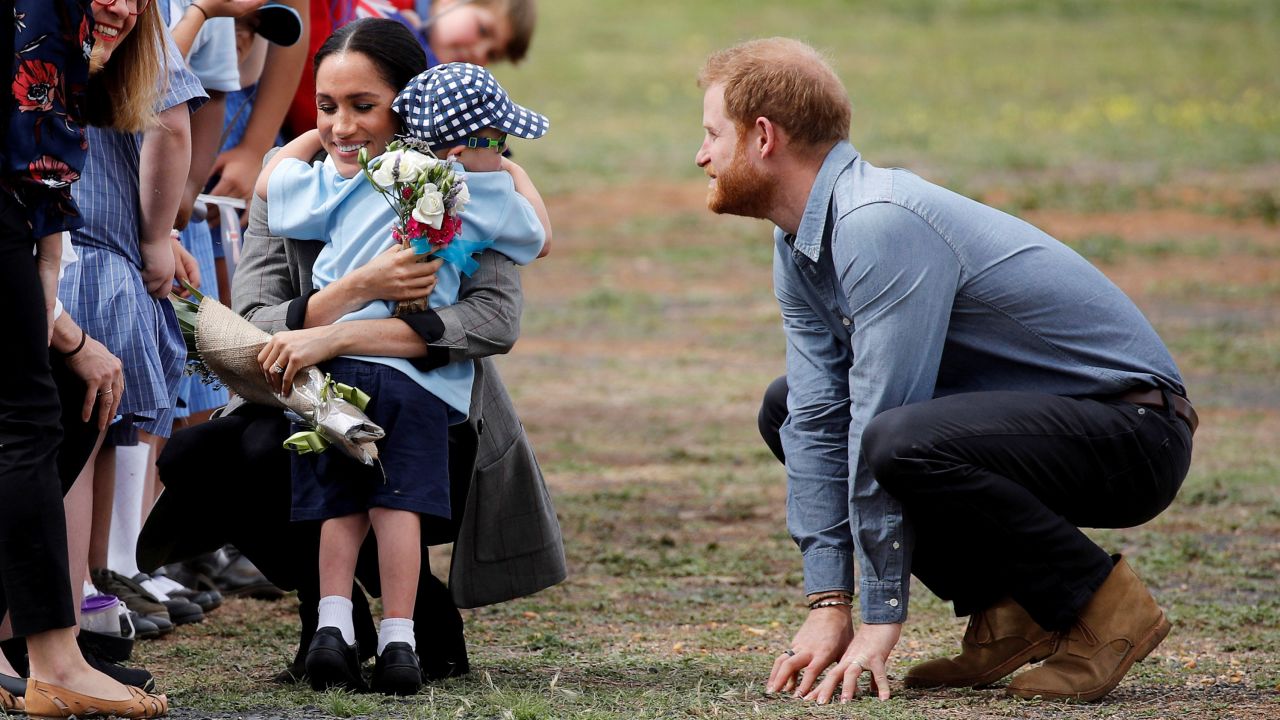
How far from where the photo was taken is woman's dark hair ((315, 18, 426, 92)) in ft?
12.1

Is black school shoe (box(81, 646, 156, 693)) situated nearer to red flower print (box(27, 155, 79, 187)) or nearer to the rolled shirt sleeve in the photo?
red flower print (box(27, 155, 79, 187))

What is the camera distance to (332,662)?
3422 mm

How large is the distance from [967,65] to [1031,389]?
23.7 metres

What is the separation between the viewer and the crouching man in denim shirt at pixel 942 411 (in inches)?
139

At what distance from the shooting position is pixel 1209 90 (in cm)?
2331

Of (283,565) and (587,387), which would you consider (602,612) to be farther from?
(587,387)

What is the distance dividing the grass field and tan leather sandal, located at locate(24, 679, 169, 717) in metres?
0.17

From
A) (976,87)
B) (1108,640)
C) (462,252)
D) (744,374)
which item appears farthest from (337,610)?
(976,87)

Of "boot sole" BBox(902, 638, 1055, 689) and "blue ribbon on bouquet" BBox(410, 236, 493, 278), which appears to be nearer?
"blue ribbon on bouquet" BBox(410, 236, 493, 278)

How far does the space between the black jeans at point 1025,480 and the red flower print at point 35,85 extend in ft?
5.62

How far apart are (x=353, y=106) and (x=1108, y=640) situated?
1.94 metres

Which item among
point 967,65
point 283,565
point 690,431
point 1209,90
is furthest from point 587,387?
point 967,65

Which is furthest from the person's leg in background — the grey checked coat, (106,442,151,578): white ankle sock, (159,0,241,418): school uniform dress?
(106,442,151,578): white ankle sock

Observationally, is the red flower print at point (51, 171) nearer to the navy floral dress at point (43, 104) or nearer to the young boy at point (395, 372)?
the navy floral dress at point (43, 104)
